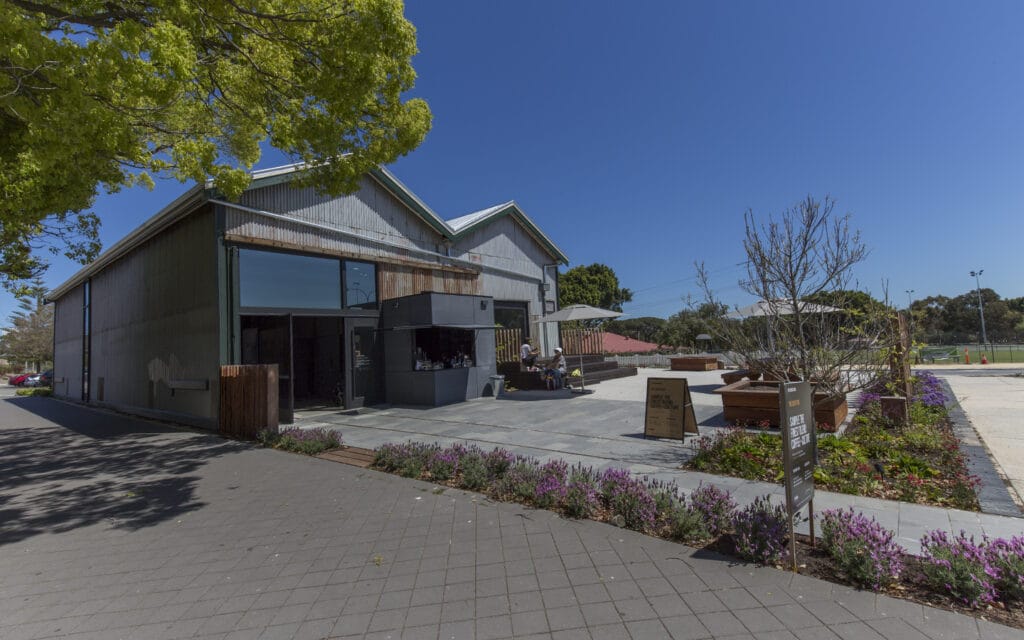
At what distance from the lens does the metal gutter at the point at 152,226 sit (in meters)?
10.7

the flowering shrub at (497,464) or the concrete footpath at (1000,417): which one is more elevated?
the flowering shrub at (497,464)

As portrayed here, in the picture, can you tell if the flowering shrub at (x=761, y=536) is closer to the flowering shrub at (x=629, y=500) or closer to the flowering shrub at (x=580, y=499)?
the flowering shrub at (x=629, y=500)

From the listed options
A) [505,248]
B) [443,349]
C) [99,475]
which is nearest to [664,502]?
[99,475]

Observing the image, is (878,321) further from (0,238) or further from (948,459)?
(0,238)

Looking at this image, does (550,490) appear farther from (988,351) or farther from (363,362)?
(988,351)

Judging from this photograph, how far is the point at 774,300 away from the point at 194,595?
19.9ft

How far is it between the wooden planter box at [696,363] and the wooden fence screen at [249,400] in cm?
1897

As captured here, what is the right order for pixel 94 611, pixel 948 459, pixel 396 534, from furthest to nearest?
pixel 948 459 < pixel 396 534 < pixel 94 611

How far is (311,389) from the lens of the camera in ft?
50.3

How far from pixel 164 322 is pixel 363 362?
17.7ft

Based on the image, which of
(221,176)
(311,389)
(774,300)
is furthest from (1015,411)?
(311,389)

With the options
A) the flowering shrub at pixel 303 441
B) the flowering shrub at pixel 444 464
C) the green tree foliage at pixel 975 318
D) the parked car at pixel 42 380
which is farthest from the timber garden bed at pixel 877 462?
the green tree foliage at pixel 975 318

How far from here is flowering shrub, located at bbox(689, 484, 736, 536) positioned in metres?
3.81

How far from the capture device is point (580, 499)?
4.44m
